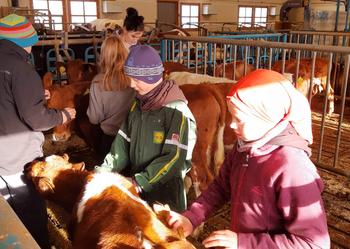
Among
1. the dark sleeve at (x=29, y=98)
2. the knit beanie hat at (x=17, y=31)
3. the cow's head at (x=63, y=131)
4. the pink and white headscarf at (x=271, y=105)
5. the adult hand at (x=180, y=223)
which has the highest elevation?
the knit beanie hat at (x=17, y=31)

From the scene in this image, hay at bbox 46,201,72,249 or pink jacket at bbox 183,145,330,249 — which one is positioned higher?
pink jacket at bbox 183,145,330,249

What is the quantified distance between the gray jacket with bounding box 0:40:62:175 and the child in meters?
0.55

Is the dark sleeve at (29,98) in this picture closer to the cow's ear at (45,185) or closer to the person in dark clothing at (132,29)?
the cow's ear at (45,185)

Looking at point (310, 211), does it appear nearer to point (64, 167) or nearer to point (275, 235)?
point (275, 235)

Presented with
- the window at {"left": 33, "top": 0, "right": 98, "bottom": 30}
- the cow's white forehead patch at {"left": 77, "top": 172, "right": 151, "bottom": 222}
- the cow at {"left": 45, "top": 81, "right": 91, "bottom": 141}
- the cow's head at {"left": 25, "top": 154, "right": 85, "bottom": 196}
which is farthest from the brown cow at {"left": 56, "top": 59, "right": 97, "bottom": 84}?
the window at {"left": 33, "top": 0, "right": 98, "bottom": 30}

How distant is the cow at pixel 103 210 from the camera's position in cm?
134

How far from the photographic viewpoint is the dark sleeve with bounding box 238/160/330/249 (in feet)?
3.92

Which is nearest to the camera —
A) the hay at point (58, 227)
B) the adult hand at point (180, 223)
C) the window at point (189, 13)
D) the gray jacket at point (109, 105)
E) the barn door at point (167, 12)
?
the adult hand at point (180, 223)

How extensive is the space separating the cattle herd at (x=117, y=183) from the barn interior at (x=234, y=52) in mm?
284

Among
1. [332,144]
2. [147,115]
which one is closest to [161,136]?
[147,115]

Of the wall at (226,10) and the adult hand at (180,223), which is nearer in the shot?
the adult hand at (180,223)

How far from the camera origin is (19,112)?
223 centimetres

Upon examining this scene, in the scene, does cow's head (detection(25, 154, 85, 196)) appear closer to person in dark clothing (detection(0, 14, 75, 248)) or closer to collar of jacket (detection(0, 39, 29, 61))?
person in dark clothing (detection(0, 14, 75, 248))

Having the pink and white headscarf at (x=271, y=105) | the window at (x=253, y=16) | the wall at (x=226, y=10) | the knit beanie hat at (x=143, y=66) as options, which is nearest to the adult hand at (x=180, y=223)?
the pink and white headscarf at (x=271, y=105)
